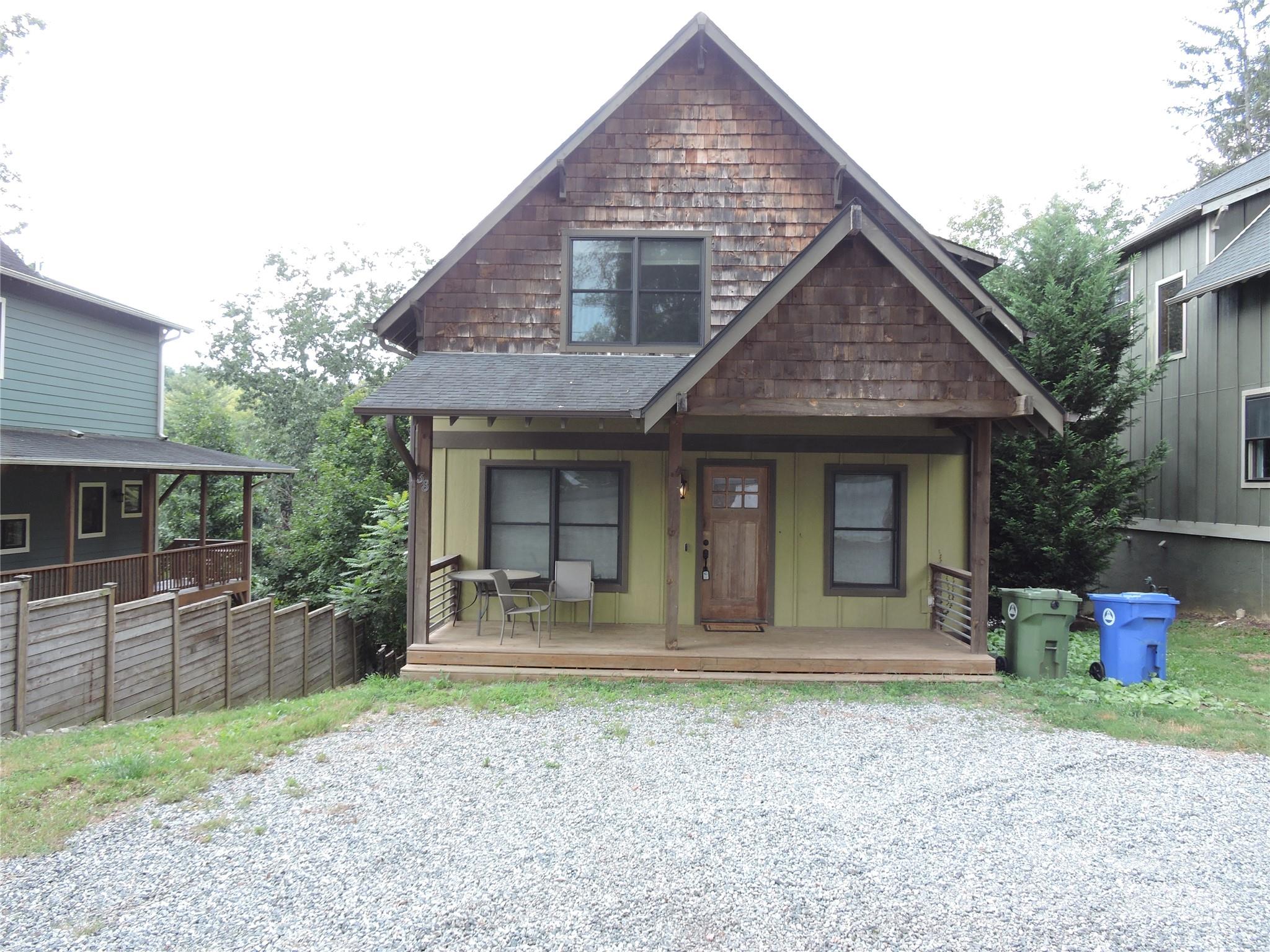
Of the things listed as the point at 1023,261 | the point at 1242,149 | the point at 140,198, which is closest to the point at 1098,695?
the point at 1023,261

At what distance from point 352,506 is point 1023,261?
47.3 ft

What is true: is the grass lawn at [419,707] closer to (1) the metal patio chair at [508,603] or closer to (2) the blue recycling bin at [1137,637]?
(2) the blue recycling bin at [1137,637]

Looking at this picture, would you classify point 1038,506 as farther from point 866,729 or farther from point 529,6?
point 529,6

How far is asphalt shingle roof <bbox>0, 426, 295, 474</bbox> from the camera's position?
11086 mm

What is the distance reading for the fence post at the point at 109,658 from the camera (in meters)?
7.33

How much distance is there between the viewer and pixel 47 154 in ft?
71.2

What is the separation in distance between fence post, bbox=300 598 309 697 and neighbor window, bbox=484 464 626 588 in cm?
350

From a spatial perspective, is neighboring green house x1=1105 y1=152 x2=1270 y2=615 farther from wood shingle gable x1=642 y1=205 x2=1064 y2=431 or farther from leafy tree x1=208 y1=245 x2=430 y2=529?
leafy tree x1=208 y1=245 x2=430 y2=529

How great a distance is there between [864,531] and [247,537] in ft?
42.6

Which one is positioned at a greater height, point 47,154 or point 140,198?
point 140,198

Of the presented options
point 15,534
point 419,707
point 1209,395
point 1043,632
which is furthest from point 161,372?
point 1209,395

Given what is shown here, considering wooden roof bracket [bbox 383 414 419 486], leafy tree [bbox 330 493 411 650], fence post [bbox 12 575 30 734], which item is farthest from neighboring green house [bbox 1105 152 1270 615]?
fence post [bbox 12 575 30 734]

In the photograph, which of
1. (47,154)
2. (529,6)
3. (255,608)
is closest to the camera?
(255,608)

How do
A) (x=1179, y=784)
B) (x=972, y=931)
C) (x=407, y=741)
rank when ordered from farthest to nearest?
(x=407, y=741) < (x=1179, y=784) < (x=972, y=931)
